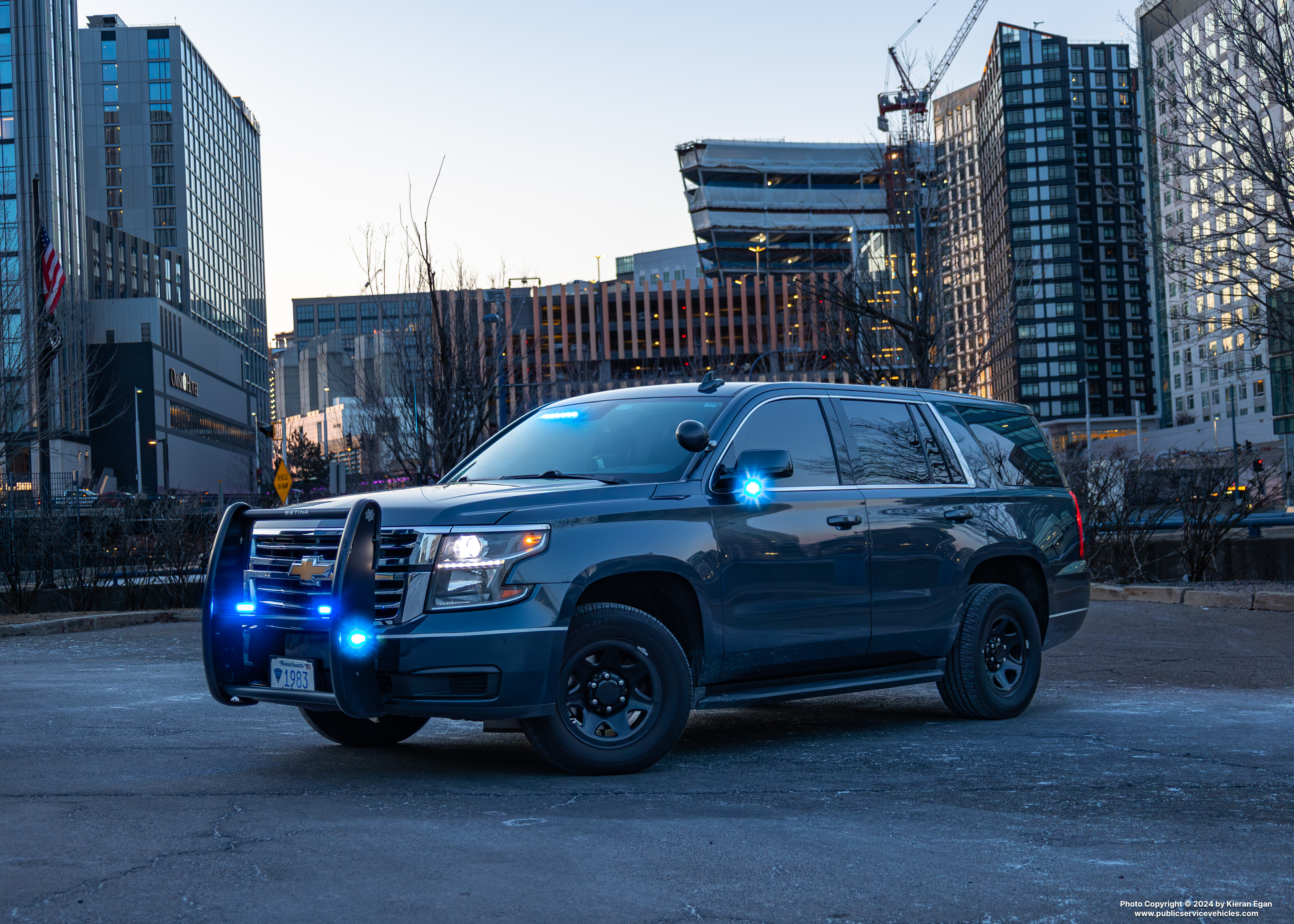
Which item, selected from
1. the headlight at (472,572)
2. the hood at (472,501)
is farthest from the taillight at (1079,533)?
the headlight at (472,572)

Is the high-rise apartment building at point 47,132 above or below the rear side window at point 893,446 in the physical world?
above

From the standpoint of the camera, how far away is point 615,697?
6.59 metres

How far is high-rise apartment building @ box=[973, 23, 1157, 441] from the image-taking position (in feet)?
598

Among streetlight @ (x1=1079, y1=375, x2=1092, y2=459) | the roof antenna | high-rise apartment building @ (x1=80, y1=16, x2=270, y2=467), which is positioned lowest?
the roof antenna

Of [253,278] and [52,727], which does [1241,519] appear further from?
[253,278]

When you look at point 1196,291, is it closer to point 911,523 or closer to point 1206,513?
point 1206,513

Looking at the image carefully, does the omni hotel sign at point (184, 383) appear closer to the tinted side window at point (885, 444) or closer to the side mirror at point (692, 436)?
the tinted side window at point (885, 444)

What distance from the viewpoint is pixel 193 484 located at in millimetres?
118500

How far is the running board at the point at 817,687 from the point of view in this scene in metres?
7.11

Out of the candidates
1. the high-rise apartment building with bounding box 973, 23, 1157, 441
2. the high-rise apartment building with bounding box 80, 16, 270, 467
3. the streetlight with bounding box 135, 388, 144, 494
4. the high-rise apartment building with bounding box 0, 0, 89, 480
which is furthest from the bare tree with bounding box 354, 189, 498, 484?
the high-rise apartment building with bounding box 973, 23, 1157, 441

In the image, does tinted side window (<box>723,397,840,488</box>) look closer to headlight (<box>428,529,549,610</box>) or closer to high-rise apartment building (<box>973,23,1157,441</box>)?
headlight (<box>428,529,549,610</box>)

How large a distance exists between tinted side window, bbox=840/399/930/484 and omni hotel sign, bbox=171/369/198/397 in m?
110

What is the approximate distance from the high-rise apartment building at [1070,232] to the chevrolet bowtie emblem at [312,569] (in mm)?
179826

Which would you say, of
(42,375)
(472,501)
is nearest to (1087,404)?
(42,375)
